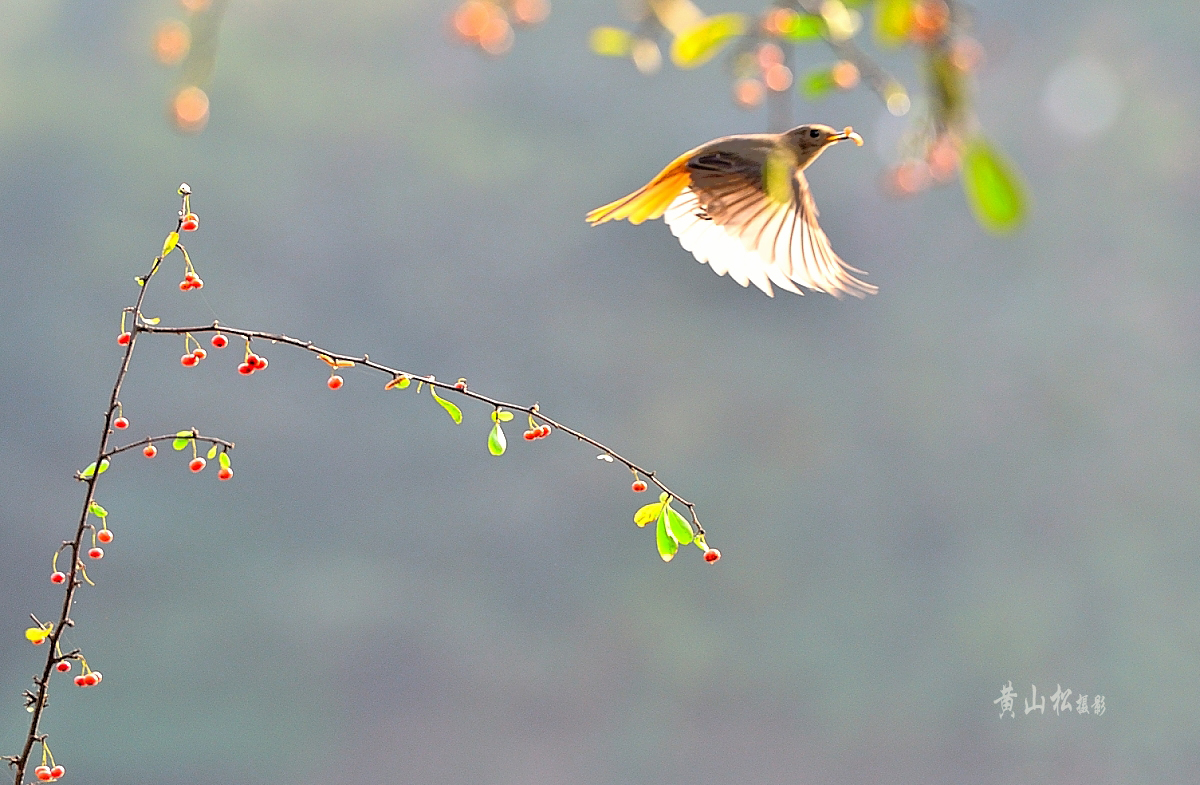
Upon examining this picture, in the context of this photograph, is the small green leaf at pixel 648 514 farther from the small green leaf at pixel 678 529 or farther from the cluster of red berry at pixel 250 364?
the cluster of red berry at pixel 250 364

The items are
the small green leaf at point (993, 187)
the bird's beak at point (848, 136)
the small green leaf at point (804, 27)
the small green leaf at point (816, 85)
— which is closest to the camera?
the small green leaf at point (993, 187)

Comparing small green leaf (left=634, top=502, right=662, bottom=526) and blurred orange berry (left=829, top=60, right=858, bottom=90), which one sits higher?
blurred orange berry (left=829, top=60, right=858, bottom=90)

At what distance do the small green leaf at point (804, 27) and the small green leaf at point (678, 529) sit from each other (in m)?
0.36

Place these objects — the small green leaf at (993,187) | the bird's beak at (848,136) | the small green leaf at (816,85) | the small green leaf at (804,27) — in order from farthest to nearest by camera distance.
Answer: the bird's beak at (848,136) < the small green leaf at (816,85) < the small green leaf at (804,27) < the small green leaf at (993,187)

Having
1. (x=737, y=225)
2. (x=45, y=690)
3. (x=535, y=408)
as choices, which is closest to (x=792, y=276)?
(x=737, y=225)

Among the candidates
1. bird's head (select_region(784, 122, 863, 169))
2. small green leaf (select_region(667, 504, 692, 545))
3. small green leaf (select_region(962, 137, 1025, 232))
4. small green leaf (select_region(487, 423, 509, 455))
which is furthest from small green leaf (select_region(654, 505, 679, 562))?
small green leaf (select_region(962, 137, 1025, 232))

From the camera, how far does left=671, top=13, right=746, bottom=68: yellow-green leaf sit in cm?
40

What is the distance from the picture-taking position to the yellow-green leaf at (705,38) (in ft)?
1.30

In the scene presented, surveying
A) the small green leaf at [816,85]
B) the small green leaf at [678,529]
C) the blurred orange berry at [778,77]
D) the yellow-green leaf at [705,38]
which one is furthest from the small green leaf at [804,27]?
the small green leaf at [678,529]

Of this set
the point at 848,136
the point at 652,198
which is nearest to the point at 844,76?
the point at 848,136

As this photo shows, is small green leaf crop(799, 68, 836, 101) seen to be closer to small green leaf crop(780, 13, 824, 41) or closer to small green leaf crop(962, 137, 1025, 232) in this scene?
small green leaf crop(780, 13, 824, 41)

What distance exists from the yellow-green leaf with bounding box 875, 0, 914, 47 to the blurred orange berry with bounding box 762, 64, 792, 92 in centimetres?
30

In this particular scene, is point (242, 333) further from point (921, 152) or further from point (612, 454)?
point (921, 152)

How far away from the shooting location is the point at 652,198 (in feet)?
2.60
